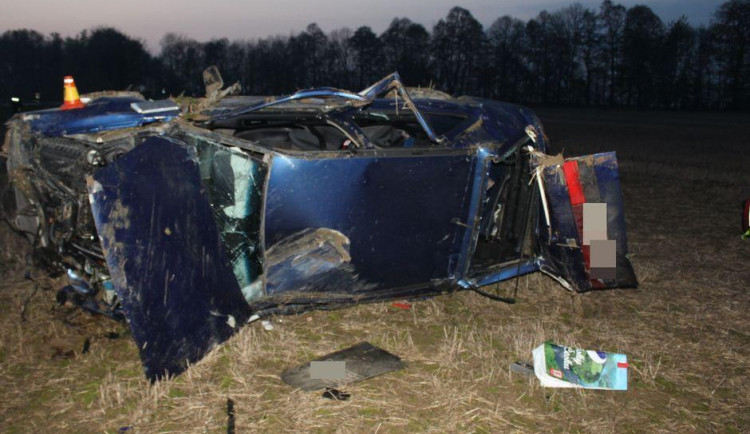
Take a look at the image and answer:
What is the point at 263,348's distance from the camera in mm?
3562

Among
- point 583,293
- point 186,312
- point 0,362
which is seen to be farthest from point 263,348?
point 583,293

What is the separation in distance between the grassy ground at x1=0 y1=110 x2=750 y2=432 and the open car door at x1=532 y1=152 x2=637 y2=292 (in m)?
0.33

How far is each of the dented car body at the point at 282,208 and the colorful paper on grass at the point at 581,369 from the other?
90cm

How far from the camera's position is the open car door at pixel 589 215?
402 cm

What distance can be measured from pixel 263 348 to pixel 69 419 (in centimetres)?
108

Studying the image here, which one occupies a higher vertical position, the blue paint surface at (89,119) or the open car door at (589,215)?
the blue paint surface at (89,119)

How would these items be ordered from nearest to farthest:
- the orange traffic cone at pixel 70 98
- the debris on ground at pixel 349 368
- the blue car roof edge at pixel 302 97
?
the debris on ground at pixel 349 368, the blue car roof edge at pixel 302 97, the orange traffic cone at pixel 70 98

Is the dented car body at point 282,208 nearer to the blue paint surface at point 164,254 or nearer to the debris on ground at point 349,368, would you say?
the blue paint surface at point 164,254

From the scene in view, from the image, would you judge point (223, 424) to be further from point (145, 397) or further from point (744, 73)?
point (744, 73)

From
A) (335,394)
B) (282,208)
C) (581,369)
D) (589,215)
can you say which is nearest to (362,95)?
(282,208)

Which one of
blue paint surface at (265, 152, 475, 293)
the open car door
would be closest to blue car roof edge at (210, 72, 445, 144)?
blue paint surface at (265, 152, 475, 293)

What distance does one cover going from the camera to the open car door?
4.02 m

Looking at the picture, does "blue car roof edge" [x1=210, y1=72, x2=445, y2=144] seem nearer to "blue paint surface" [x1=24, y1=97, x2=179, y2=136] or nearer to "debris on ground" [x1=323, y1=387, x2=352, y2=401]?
"blue paint surface" [x1=24, y1=97, x2=179, y2=136]

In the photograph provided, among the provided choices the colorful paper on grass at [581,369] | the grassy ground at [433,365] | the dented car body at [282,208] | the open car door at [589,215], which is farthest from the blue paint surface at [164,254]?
the open car door at [589,215]
